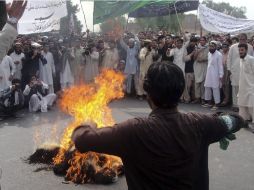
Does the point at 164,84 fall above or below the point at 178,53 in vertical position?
above

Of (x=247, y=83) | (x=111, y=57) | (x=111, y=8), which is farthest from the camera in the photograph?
(x=111, y=8)

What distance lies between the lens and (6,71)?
35.9 ft

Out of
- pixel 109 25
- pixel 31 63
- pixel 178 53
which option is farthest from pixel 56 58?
pixel 178 53

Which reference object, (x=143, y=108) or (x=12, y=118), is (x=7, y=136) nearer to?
(x=12, y=118)

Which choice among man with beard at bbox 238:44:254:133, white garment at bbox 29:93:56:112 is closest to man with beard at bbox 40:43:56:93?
white garment at bbox 29:93:56:112

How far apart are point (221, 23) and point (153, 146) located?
499 inches

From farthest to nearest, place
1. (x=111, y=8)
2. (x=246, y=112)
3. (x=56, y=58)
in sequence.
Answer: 1. (x=111, y=8)
2. (x=56, y=58)
3. (x=246, y=112)

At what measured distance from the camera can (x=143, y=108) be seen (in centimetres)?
1116

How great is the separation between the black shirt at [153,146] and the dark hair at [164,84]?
0.19 ft

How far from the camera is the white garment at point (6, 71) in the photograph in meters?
10.8

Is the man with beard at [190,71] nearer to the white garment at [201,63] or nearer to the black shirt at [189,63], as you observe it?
the black shirt at [189,63]

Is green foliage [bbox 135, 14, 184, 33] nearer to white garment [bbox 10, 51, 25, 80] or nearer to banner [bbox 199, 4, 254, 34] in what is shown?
banner [bbox 199, 4, 254, 34]

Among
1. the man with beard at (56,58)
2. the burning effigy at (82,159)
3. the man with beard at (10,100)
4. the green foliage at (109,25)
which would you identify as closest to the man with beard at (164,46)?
the green foliage at (109,25)

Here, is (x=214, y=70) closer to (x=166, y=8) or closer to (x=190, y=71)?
(x=190, y=71)
